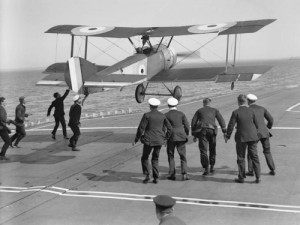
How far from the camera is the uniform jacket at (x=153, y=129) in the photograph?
9.42 m

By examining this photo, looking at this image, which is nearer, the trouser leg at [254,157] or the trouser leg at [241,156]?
the trouser leg at [254,157]

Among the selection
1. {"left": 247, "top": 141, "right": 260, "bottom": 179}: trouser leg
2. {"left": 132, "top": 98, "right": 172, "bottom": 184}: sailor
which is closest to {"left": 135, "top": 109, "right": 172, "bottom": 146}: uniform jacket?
{"left": 132, "top": 98, "right": 172, "bottom": 184}: sailor

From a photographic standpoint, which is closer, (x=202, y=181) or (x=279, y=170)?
(x=202, y=181)

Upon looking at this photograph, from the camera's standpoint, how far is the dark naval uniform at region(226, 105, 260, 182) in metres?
9.23

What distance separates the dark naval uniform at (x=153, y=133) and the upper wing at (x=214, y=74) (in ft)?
27.1

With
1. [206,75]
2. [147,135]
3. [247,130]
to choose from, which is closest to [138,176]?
[147,135]

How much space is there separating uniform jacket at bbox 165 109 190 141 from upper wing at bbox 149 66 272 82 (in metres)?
7.79

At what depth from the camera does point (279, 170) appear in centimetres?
1017

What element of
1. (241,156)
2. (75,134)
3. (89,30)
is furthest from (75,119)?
(89,30)

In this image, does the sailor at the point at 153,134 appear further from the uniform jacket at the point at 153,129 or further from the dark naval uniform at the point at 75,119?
the dark naval uniform at the point at 75,119

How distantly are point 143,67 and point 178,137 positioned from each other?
31.0ft

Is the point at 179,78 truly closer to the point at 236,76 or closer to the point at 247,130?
the point at 236,76

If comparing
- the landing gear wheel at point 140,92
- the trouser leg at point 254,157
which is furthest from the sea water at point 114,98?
the trouser leg at point 254,157

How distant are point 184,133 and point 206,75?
10.0m
